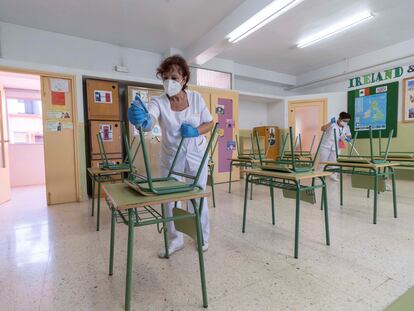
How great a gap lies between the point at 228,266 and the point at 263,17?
10.4 feet

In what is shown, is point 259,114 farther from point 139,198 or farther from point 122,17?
point 139,198

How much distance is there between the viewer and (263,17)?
311cm

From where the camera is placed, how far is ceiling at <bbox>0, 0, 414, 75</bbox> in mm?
3176

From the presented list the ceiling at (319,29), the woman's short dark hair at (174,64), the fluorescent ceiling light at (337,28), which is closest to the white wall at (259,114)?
the ceiling at (319,29)

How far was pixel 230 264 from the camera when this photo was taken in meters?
1.42

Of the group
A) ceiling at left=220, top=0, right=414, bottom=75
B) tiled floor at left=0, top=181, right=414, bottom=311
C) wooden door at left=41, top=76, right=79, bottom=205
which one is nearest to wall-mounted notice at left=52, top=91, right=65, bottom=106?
wooden door at left=41, top=76, right=79, bottom=205

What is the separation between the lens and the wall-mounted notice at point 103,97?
340cm

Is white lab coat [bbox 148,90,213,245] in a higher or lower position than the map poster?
lower

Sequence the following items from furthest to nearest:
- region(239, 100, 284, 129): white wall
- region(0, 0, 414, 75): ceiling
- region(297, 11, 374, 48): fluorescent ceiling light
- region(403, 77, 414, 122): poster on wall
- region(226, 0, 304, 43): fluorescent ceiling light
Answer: region(239, 100, 284, 129): white wall, region(403, 77, 414, 122): poster on wall, region(297, 11, 374, 48): fluorescent ceiling light, region(0, 0, 414, 75): ceiling, region(226, 0, 304, 43): fluorescent ceiling light

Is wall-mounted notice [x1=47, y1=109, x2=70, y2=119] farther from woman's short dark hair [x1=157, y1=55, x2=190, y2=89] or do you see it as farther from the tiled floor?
woman's short dark hair [x1=157, y1=55, x2=190, y2=89]

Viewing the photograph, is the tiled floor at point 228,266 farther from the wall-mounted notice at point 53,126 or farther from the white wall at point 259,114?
the white wall at point 259,114

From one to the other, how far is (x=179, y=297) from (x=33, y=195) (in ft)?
12.5

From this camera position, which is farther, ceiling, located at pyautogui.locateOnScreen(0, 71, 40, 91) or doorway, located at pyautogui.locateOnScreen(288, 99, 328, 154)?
doorway, located at pyautogui.locateOnScreen(288, 99, 328, 154)

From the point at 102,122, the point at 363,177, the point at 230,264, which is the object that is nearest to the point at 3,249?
the point at 230,264
